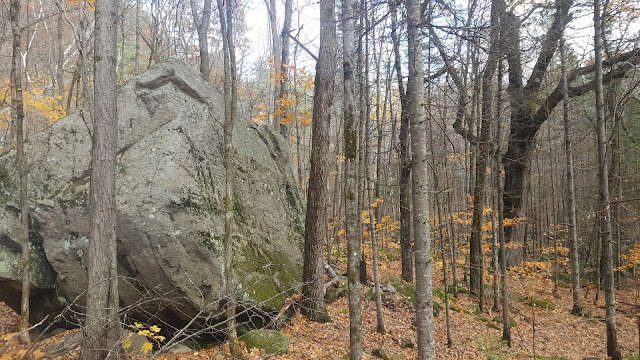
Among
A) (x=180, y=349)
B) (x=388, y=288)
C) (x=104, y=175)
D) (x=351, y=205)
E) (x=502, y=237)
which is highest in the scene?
(x=104, y=175)

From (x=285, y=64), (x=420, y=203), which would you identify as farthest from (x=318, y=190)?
(x=285, y=64)

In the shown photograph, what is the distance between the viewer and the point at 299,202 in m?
9.32

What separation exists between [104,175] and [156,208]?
1108mm

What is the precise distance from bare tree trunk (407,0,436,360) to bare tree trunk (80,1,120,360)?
4284 millimetres

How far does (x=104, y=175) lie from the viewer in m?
5.10

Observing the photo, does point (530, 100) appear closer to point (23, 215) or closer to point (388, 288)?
point (388, 288)

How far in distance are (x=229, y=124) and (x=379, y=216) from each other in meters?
12.1

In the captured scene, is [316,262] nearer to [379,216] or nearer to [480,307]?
[480,307]

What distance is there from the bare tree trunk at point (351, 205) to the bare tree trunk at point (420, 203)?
3.22ft

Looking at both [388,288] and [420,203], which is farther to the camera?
[388,288]

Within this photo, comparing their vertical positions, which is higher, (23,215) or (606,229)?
(23,215)

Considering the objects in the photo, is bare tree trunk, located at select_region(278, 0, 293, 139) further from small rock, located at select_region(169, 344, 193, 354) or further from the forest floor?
small rock, located at select_region(169, 344, 193, 354)

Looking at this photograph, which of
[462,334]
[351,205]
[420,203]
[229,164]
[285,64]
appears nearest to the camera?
[420,203]

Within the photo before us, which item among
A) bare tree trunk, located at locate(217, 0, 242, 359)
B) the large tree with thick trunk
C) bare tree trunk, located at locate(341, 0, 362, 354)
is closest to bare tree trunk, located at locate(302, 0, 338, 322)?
bare tree trunk, located at locate(341, 0, 362, 354)
